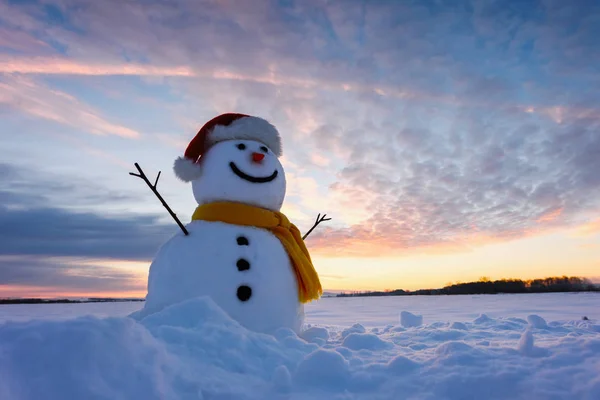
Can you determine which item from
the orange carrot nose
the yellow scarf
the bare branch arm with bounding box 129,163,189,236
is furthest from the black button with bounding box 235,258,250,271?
the orange carrot nose

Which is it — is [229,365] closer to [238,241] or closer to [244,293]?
[244,293]

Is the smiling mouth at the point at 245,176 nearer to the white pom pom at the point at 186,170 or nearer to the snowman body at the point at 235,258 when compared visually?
the snowman body at the point at 235,258

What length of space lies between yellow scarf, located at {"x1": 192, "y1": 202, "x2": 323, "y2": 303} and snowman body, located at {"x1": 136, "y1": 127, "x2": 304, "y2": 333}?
64 mm

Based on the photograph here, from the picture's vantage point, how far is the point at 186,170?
4.81m

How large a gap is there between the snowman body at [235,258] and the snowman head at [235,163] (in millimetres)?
10

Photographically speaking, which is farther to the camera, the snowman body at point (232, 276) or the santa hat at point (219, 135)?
the santa hat at point (219, 135)

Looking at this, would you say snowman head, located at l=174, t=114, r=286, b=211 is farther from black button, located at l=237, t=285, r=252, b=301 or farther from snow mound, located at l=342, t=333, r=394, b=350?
snow mound, located at l=342, t=333, r=394, b=350

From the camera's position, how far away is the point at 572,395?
2322mm

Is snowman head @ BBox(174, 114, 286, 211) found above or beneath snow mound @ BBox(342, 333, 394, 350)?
above

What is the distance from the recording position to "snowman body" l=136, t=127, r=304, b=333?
4.18m

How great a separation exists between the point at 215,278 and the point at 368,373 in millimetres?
1915

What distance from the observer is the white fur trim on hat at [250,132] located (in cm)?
495

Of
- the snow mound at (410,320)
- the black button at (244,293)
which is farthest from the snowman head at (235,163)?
the snow mound at (410,320)

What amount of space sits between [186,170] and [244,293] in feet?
4.90
